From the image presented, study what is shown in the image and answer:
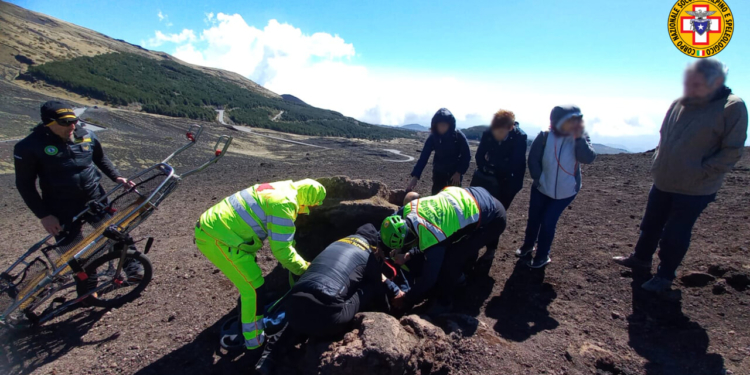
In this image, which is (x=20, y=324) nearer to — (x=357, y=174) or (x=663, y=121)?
(x=663, y=121)

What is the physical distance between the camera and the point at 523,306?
4.23m

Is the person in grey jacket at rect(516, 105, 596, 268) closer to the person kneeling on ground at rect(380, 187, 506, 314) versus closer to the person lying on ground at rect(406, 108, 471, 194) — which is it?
the person kneeling on ground at rect(380, 187, 506, 314)

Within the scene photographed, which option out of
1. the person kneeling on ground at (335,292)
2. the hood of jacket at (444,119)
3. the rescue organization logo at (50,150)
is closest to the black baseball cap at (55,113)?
the rescue organization logo at (50,150)

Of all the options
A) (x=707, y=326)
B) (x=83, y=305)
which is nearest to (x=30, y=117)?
(x=83, y=305)

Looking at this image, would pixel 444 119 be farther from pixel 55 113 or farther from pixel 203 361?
pixel 55 113

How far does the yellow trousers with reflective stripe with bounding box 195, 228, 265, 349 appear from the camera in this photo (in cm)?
353

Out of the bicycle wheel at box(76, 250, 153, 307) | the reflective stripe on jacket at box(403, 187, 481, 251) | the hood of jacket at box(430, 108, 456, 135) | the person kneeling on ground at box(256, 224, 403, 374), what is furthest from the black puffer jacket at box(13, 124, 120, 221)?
the hood of jacket at box(430, 108, 456, 135)

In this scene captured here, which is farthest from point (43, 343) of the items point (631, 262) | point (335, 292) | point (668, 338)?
point (631, 262)

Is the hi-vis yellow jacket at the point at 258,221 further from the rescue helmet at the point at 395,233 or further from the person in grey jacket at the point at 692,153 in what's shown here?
the person in grey jacket at the point at 692,153

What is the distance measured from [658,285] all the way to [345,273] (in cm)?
353

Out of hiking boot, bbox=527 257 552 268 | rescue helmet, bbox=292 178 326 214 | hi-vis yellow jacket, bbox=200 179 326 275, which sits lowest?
hiking boot, bbox=527 257 552 268

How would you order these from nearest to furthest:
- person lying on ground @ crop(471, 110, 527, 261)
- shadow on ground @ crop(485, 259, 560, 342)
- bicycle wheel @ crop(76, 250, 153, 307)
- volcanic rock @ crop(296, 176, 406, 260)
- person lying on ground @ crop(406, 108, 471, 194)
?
shadow on ground @ crop(485, 259, 560, 342)
bicycle wheel @ crop(76, 250, 153, 307)
person lying on ground @ crop(471, 110, 527, 261)
volcanic rock @ crop(296, 176, 406, 260)
person lying on ground @ crop(406, 108, 471, 194)

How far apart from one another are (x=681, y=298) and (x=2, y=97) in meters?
34.4

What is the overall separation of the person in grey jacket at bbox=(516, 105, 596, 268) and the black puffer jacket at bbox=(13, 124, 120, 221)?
5.48 meters
